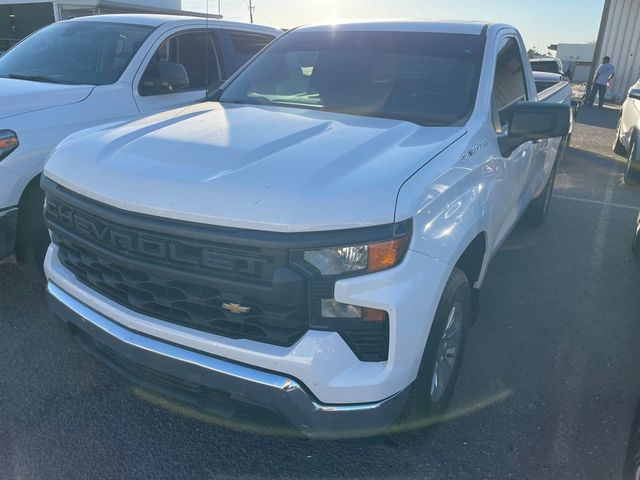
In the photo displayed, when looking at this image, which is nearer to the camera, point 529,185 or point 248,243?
point 248,243

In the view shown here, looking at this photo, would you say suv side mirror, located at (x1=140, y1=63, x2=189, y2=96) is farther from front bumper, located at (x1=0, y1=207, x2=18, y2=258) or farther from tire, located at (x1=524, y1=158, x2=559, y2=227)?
tire, located at (x1=524, y1=158, x2=559, y2=227)

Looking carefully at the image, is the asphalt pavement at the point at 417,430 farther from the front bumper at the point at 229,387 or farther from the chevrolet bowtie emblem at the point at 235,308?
the chevrolet bowtie emblem at the point at 235,308

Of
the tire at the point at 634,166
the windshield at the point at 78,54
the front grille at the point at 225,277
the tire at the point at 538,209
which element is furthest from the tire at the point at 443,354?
the tire at the point at 634,166

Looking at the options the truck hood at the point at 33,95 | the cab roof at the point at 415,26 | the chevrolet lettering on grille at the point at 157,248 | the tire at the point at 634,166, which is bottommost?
the tire at the point at 634,166

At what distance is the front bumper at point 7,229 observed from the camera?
3338mm

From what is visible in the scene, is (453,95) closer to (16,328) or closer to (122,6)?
(16,328)

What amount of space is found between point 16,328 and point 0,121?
4.22ft

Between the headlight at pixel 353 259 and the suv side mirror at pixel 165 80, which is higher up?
the suv side mirror at pixel 165 80

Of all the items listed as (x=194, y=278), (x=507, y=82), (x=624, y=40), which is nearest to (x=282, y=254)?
(x=194, y=278)

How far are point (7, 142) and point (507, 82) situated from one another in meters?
3.22

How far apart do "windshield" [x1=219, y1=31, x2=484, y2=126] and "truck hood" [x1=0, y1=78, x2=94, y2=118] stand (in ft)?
3.77

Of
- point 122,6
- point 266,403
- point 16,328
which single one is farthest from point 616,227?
point 122,6

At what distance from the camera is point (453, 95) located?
3102mm

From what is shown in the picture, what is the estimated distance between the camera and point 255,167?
2133 mm
